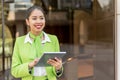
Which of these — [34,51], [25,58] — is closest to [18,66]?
[25,58]

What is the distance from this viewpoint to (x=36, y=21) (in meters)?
3.47

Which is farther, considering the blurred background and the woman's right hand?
the blurred background

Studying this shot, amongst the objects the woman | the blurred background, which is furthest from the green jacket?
the blurred background

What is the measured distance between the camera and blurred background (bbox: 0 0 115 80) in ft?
23.5

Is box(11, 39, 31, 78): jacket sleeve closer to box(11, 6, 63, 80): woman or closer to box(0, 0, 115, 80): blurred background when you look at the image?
box(11, 6, 63, 80): woman

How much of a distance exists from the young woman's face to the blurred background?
3553mm

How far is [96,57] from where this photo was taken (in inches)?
292

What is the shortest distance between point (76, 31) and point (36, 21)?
3.88 m

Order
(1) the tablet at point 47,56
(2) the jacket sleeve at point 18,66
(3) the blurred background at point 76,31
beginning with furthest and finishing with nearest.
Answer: (3) the blurred background at point 76,31, (2) the jacket sleeve at point 18,66, (1) the tablet at point 47,56

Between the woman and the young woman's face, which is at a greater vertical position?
the young woman's face

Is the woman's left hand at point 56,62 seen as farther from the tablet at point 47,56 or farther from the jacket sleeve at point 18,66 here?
the jacket sleeve at point 18,66

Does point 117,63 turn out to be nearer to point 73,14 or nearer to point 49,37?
point 73,14

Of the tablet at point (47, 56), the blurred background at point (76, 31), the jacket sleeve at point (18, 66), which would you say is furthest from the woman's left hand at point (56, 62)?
the blurred background at point (76, 31)

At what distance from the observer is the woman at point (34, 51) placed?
347 centimetres
